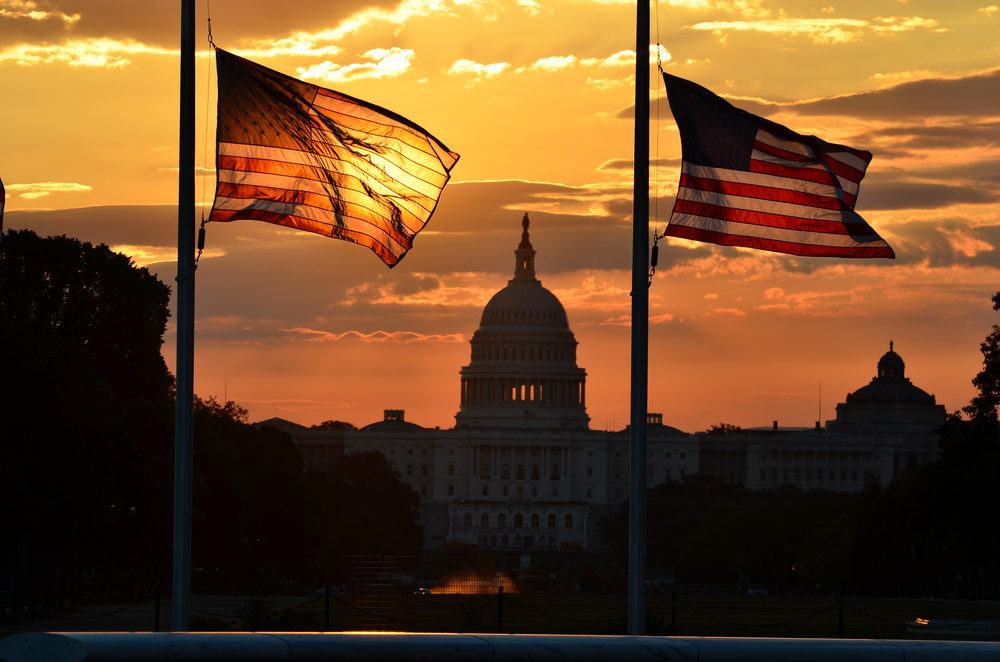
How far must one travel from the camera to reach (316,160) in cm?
3133

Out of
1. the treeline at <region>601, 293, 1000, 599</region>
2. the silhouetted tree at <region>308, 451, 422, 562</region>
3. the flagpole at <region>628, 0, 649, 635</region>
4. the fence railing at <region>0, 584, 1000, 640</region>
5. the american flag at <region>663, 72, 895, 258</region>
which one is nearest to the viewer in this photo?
the flagpole at <region>628, 0, 649, 635</region>

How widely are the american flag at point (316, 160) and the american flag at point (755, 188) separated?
12.9 ft

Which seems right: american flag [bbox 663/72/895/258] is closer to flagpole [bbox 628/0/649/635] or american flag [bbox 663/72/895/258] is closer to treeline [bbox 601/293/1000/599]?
flagpole [bbox 628/0/649/635]

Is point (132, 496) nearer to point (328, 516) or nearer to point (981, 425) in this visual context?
point (981, 425)

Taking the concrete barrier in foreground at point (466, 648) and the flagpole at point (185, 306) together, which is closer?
the concrete barrier in foreground at point (466, 648)

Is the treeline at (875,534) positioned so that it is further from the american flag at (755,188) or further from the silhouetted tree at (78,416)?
the american flag at (755,188)

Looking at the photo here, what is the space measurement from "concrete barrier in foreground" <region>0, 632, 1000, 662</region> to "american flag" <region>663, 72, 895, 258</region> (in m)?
9.13

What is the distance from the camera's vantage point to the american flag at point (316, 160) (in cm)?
3106

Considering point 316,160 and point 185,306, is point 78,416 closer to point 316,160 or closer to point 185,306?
point 185,306

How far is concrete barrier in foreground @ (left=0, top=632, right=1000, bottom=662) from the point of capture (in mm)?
23078

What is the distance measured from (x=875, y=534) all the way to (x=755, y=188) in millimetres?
79128

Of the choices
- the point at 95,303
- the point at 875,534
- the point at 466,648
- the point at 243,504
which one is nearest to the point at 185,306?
the point at 466,648

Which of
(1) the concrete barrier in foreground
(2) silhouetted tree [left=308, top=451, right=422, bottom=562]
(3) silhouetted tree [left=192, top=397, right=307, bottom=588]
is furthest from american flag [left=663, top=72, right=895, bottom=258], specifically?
(2) silhouetted tree [left=308, top=451, right=422, bottom=562]

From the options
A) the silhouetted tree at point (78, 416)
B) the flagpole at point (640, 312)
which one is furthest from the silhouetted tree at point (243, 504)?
the flagpole at point (640, 312)
